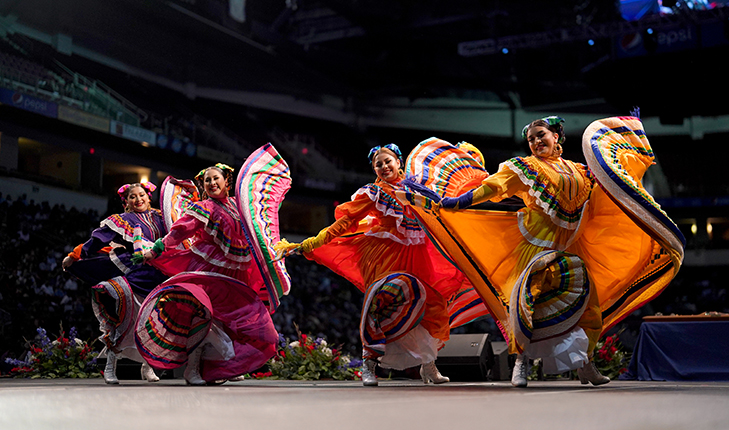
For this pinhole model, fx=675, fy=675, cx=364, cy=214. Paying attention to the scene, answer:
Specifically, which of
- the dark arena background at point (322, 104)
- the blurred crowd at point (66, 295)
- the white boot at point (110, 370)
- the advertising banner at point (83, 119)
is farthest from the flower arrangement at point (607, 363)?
the advertising banner at point (83, 119)

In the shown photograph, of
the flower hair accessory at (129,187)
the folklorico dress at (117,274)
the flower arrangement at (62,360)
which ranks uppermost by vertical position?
the flower hair accessory at (129,187)

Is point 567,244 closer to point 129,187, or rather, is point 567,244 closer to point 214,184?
point 214,184

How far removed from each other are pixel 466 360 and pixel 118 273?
315 centimetres

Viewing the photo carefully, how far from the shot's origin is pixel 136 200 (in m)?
5.87

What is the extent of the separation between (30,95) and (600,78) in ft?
42.8

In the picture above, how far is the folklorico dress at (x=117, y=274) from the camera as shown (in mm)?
5555

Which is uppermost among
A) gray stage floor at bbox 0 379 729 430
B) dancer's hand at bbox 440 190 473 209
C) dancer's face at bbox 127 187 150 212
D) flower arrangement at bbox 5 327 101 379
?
dancer's face at bbox 127 187 150 212

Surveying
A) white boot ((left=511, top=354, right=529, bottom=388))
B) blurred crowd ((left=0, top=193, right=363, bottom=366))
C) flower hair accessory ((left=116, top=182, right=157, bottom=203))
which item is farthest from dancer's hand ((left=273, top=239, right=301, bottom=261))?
blurred crowd ((left=0, top=193, right=363, bottom=366))

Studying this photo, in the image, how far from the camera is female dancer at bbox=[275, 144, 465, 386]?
183 inches

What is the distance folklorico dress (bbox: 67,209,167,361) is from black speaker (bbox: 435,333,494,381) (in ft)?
8.61

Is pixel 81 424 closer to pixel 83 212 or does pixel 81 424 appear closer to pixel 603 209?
pixel 603 209

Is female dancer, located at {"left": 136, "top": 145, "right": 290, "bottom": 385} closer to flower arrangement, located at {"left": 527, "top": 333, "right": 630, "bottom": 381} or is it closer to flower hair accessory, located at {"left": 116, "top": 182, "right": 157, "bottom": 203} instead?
flower hair accessory, located at {"left": 116, "top": 182, "right": 157, "bottom": 203}

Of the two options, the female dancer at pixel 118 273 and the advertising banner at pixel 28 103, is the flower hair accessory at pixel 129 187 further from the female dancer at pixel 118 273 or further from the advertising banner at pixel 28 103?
the advertising banner at pixel 28 103

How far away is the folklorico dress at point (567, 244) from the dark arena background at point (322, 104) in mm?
1967
